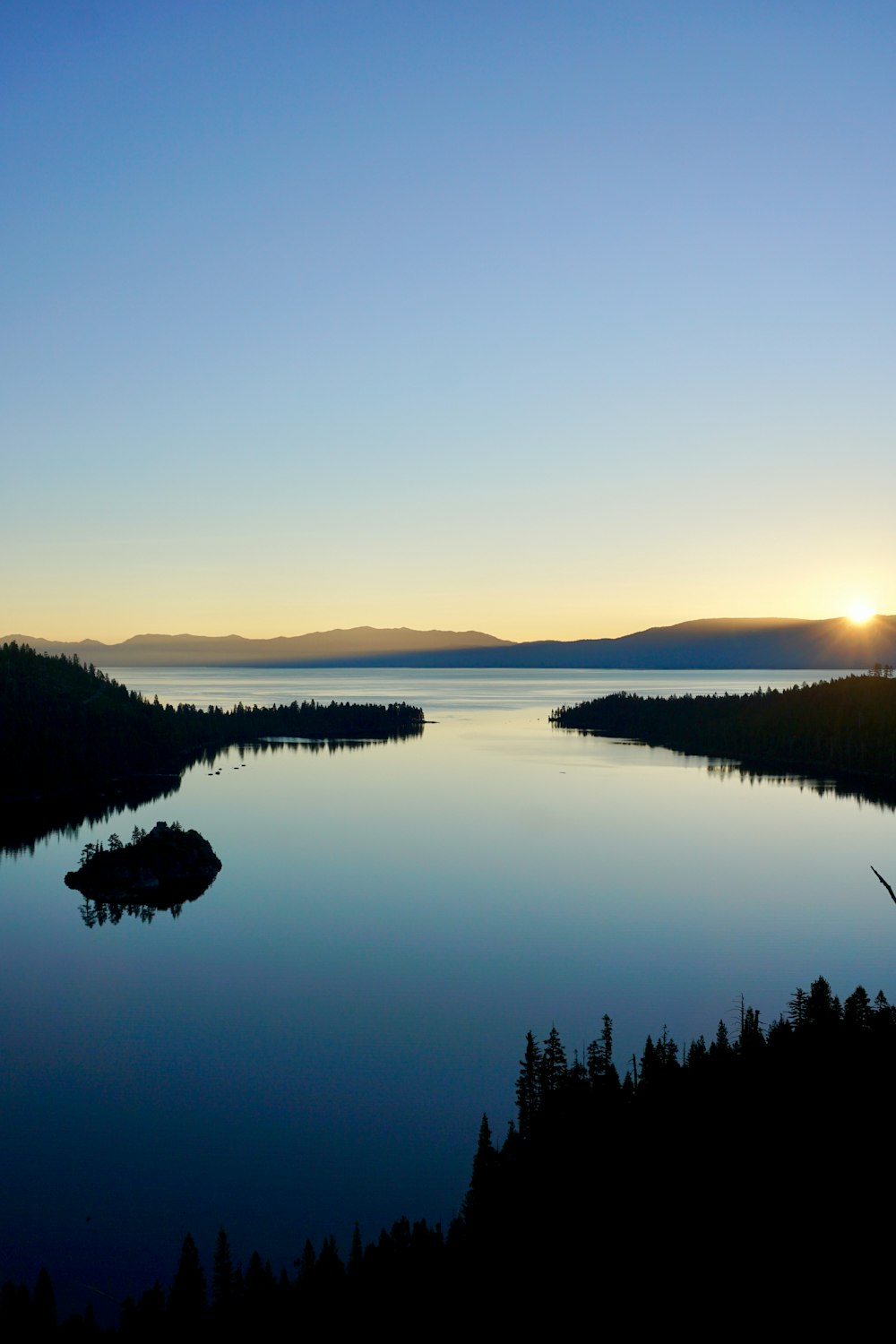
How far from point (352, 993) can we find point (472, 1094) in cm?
1151

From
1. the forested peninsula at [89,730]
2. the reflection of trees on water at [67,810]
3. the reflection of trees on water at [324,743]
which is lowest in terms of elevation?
the reflection of trees on water at [67,810]

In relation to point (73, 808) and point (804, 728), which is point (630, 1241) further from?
point (804, 728)

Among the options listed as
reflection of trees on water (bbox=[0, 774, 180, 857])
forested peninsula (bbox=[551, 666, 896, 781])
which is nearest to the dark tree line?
forested peninsula (bbox=[551, 666, 896, 781])

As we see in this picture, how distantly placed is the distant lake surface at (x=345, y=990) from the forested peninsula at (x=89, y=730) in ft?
81.9

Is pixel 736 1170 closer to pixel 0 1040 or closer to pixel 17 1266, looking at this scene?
pixel 17 1266

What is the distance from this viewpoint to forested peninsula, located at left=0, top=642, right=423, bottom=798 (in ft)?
366

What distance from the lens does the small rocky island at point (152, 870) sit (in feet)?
209

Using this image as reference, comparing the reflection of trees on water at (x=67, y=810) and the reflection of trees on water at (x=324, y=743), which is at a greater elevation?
the reflection of trees on water at (x=324, y=743)

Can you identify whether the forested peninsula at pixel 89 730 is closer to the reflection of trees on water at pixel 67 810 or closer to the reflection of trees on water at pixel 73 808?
the reflection of trees on water at pixel 73 808

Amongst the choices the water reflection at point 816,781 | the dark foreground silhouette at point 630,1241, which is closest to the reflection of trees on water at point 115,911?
the dark foreground silhouette at point 630,1241

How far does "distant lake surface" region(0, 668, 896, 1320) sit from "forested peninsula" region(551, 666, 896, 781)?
154 feet

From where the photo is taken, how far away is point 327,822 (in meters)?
90.2

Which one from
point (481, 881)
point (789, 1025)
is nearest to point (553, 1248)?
point (789, 1025)

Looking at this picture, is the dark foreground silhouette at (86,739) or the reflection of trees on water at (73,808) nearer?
the reflection of trees on water at (73,808)
